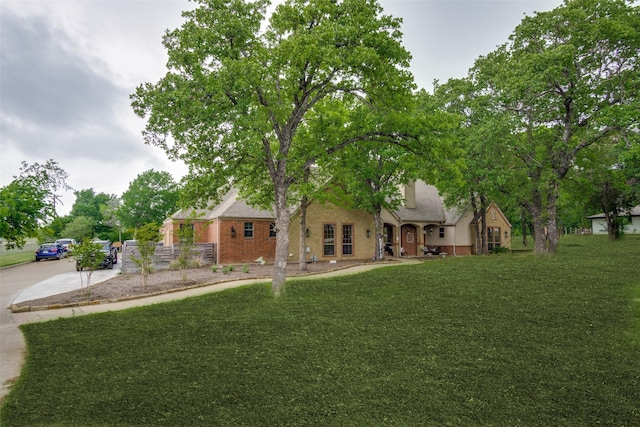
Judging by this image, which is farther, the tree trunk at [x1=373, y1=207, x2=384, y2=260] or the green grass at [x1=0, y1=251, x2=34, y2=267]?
the green grass at [x1=0, y1=251, x2=34, y2=267]

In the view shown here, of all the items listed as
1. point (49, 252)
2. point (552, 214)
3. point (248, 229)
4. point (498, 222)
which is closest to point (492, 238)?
point (498, 222)

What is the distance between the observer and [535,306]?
9.84 meters

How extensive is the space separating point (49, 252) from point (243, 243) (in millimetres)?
21860

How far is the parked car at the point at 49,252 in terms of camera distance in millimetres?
33281

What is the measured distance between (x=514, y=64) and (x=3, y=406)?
2304cm

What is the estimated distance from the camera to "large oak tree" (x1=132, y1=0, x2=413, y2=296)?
10.2 m

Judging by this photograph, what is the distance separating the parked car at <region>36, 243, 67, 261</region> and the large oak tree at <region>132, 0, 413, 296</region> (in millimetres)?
29532

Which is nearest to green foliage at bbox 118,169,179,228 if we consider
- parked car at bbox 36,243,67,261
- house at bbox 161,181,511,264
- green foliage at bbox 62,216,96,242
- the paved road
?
green foliage at bbox 62,216,96,242

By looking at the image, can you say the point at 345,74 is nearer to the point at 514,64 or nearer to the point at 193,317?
the point at 193,317

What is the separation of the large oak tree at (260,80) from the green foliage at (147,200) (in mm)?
45658

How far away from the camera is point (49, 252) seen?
111 feet

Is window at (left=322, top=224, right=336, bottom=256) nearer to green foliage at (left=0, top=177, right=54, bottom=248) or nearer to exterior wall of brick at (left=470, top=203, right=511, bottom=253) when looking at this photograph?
exterior wall of brick at (left=470, top=203, right=511, bottom=253)

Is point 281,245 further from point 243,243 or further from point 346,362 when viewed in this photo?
point 243,243

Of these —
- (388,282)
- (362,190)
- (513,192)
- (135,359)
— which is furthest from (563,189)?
(135,359)
